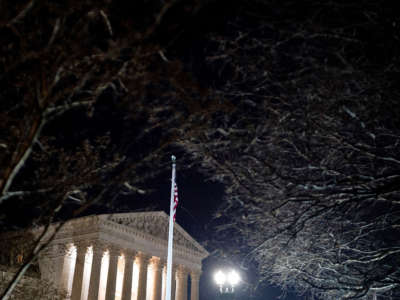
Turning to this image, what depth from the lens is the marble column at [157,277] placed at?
4822 cm

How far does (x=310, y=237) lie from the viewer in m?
14.1

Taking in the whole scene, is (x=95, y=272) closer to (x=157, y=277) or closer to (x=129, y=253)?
(x=129, y=253)

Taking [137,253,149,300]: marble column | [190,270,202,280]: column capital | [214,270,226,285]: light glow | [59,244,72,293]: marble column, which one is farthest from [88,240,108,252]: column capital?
[214,270,226,285]: light glow

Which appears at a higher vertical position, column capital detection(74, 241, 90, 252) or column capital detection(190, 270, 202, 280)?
column capital detection(74, 241, 90, 252)

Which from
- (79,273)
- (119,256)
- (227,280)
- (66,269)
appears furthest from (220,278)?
(66,269)

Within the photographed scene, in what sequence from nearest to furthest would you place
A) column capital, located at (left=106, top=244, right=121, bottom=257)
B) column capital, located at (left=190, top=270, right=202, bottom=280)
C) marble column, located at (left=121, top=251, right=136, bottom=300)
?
column capital, located at (left=106, top=244, right=121, bottom=257)
marble column, located at (left=121, top=251, right=136, bottom=300)
column capital, located at (left=190, top=270, right=202, bottom=280)

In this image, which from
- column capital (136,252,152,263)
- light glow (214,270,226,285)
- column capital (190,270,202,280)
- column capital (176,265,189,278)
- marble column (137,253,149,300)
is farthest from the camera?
column capital (190,270,202,280)

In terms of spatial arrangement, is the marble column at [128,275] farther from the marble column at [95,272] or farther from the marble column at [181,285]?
the marble column at [181,285]

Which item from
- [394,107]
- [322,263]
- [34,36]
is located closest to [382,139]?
[394,107]

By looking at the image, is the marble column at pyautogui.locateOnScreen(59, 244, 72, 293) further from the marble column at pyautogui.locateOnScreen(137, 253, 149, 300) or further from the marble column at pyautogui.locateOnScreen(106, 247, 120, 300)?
the marble column at pyautogui.locateOnScreen(137, 253, 149, 300)

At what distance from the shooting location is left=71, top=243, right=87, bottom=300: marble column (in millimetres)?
41656

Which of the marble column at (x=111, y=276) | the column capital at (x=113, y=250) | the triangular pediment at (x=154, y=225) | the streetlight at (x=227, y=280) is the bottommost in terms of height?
the streetlight at (x=227, y=280)

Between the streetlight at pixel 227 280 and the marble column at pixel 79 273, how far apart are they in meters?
21.5

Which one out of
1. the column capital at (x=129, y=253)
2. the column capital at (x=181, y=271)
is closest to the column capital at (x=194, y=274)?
the column capital at (x=181, y=271)
